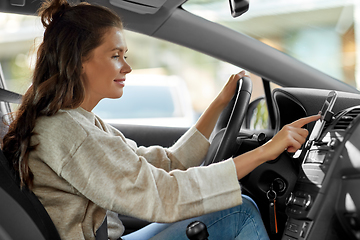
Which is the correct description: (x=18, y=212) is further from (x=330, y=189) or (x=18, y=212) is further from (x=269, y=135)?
(x=269, y=135)

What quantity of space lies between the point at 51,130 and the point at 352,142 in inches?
27.0

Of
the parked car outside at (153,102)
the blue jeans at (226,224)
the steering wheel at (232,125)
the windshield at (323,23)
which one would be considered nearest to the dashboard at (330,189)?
the blue jeans at (226,224)

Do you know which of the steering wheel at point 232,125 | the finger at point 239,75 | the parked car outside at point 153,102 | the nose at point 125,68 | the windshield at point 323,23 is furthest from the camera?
the parked car outside at point 153,102

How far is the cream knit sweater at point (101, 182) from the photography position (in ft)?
2.80

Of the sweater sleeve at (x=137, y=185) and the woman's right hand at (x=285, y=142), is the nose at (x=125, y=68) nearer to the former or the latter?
the sweater sleeve at (x=137, y=185)

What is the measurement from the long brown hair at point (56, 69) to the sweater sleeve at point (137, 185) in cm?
12

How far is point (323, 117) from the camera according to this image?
1.01 meters

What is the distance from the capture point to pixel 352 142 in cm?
88

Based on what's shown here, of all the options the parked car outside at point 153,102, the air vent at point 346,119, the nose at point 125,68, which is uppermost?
the nose at point 125,68

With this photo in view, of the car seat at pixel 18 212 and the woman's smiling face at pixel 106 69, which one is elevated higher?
the woman's smiling face at pixel 106 69

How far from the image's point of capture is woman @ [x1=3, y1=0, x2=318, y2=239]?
0.86 m

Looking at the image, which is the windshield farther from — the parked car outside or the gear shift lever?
the gear shift lever

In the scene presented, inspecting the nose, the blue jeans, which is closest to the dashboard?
the blue jeans

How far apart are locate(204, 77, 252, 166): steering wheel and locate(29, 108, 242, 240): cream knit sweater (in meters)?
0.27
